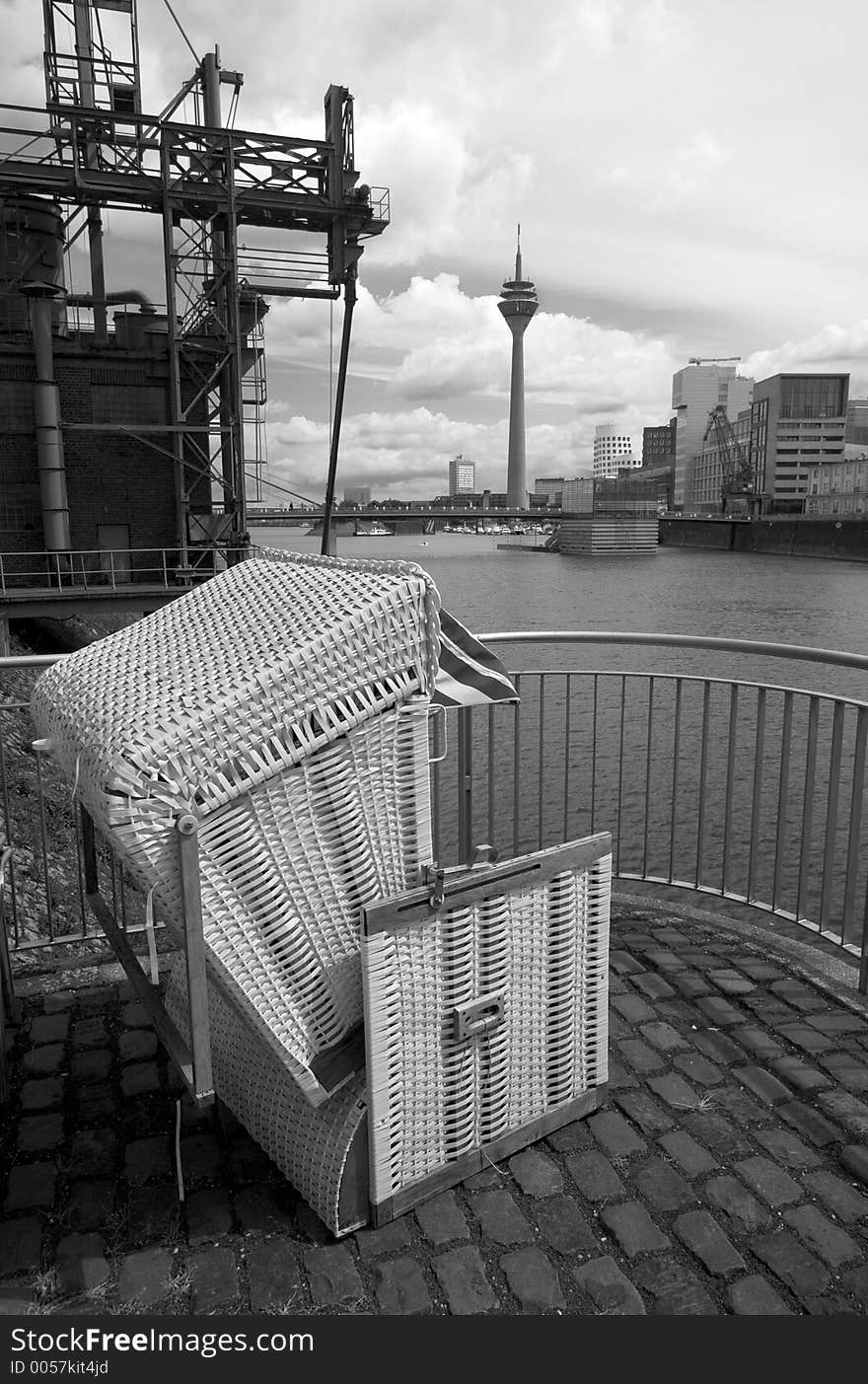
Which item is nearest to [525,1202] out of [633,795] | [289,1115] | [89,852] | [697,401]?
[289,1115]

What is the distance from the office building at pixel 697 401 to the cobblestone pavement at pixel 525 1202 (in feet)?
567

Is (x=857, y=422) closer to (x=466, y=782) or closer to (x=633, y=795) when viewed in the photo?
(x=633, y=795)

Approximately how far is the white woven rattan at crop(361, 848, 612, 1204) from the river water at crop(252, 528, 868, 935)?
977mm

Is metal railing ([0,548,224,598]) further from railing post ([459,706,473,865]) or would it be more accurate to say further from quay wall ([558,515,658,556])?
quay wall ([558,515,658,556])

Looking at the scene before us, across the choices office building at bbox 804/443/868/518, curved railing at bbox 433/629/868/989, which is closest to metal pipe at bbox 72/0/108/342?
curved railing at bbox 433/629/868/989

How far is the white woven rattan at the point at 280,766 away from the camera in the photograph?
6.77 ft

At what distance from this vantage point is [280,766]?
2.15 m

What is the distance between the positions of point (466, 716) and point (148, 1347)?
2.56 m

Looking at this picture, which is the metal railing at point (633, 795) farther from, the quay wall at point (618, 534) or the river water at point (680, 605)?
the quay wall at point (618, 534)

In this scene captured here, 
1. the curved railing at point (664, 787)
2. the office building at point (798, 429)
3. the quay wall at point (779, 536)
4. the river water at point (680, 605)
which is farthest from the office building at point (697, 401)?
the curved railing at point (664, 787)

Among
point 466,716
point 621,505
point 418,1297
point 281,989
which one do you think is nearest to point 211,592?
point 281,989

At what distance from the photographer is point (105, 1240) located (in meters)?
2.48

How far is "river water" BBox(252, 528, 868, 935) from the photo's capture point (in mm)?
4566

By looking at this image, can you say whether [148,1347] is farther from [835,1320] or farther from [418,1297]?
[835,1320]
